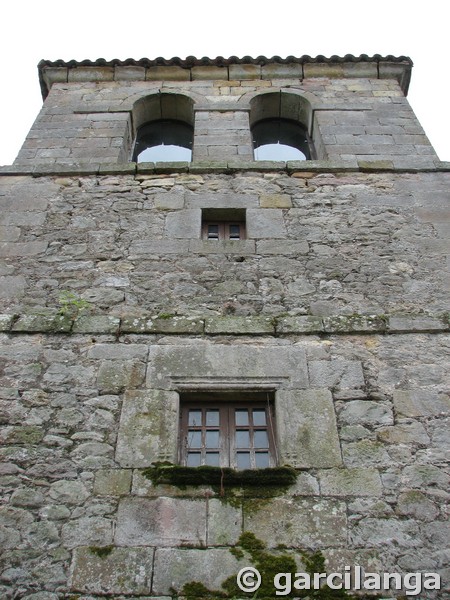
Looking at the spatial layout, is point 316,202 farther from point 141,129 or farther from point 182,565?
point 182,565

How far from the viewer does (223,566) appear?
370 centimetres

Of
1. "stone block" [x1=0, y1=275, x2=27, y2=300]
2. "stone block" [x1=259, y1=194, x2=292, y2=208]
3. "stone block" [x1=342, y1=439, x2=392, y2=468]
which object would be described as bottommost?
"stone block" [x1=342, y1=439, x2=392, y2=468]

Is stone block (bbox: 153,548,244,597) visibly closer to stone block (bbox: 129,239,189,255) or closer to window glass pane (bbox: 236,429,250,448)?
window glass pane (bbox: 236,429,250,448)

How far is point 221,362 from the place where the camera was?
15.9ft

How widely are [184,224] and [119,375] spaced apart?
2.01 metres

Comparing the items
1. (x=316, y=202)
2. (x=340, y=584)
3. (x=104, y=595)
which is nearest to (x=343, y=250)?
(x=316, y=202)

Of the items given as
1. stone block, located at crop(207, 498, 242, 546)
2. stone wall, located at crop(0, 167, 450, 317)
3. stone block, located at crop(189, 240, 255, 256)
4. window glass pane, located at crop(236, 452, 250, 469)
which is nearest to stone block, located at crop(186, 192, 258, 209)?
stone wall, located at crop(0, 167, 450, 317)

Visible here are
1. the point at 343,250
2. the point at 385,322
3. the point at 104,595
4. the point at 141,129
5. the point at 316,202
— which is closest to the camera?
the point at 104,595

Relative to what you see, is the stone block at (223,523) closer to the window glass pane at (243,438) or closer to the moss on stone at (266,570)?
the moss on stone at (266,570)

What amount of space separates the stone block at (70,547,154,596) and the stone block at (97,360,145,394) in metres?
1.25

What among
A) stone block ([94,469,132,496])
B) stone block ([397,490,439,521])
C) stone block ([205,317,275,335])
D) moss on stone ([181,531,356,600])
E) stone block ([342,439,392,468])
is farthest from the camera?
stone block ([205,317,275,335])

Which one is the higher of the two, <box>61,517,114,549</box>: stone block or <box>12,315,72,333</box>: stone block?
<box>12,315,72,333</box>: stone block

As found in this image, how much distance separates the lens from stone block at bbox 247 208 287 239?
6094mm

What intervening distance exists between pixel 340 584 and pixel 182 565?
3.11 feet
